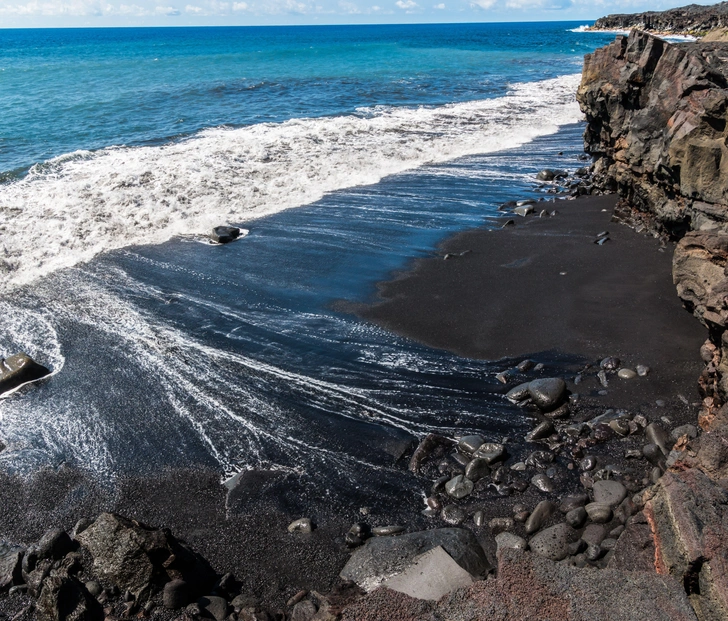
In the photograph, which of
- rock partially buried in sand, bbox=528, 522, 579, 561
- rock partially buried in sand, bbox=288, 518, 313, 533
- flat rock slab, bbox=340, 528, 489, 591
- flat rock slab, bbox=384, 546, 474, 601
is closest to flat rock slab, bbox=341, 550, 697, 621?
flat rock slab, bbox=384, 546, 474, 601

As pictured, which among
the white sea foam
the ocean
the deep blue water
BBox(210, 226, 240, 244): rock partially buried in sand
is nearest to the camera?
the ocean

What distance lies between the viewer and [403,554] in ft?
18.9

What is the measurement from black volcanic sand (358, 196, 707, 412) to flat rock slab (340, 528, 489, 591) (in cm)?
337

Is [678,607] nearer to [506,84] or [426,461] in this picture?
[426,461]

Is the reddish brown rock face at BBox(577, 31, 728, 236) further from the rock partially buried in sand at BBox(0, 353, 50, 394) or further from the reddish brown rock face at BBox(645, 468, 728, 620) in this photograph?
the rock partially buried in sand at BBox(0, 353, 50, 394)

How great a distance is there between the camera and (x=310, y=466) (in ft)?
23.5

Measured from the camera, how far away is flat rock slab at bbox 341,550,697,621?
164 inches

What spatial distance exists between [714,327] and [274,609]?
6.25 meters

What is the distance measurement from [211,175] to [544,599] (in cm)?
1722

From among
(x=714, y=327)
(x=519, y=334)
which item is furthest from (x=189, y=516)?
(x=714, y=327)

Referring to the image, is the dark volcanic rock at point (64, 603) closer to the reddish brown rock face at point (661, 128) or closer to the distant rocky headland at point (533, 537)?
the distant rocky headland at point (533, 537)

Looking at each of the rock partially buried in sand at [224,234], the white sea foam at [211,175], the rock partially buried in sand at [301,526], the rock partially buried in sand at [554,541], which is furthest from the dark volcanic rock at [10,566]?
the rock partially buried in sand at [224,234]

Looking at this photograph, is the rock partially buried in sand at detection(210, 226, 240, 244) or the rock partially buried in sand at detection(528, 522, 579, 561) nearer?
the rock partially buried in sand at detection(528, 522, 579, 561)

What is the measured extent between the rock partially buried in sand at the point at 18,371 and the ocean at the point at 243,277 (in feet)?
0.73
